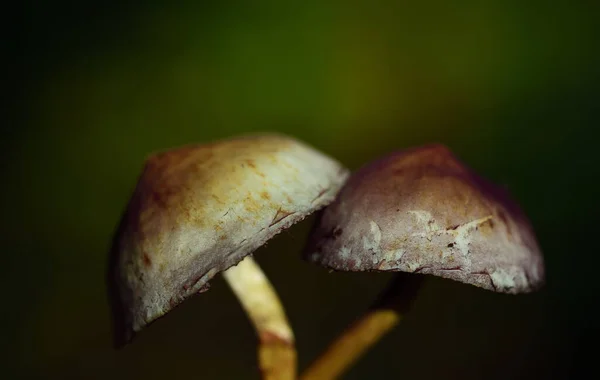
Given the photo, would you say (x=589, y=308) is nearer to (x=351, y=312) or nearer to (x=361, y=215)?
(x=351, y=312)

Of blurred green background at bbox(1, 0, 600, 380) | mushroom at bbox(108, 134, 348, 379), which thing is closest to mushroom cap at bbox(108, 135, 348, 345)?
mushroom at bbox(108, 134, 348, 379)

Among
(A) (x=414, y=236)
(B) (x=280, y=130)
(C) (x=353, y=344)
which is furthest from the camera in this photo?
(B) (x=280, y=130)

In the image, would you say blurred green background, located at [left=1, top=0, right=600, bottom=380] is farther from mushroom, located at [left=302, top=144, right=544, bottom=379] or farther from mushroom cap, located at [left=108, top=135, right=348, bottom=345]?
mushroom cap, located at [left=108, top=135, right=348, bottom=345]

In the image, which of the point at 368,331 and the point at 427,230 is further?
the point at 368,331

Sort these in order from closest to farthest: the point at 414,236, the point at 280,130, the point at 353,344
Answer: the point at 414,236 → the point at 353,344 → the point at 280,130

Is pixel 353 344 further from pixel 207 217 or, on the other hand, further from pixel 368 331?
pixel 207 217

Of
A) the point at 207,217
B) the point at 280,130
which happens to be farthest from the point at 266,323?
the point at 280,130

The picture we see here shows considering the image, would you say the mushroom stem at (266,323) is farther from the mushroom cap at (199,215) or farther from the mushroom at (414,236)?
the mushroom cap at (199,215)
